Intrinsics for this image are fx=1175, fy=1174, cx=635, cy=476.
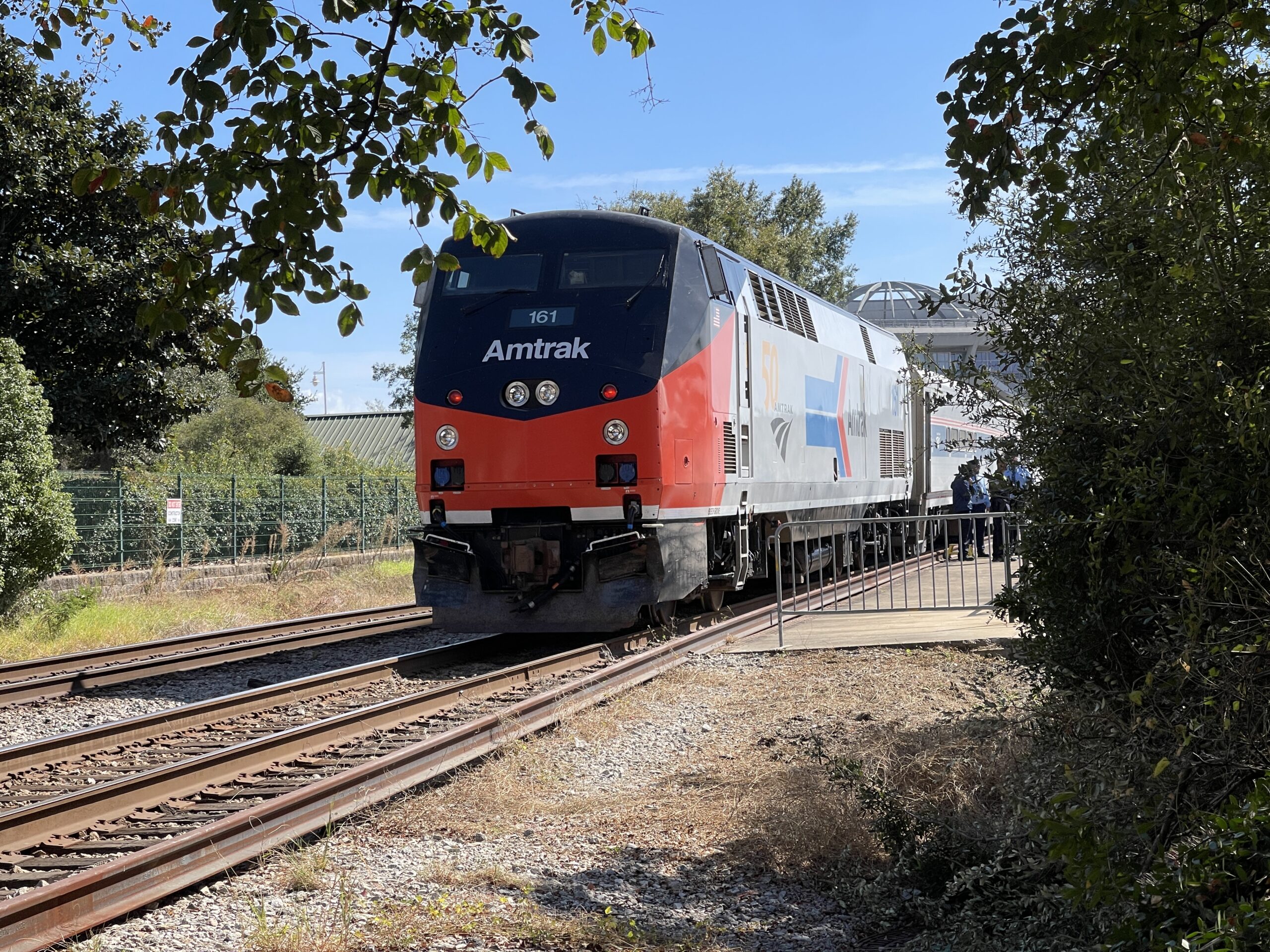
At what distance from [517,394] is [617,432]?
105 centimetres

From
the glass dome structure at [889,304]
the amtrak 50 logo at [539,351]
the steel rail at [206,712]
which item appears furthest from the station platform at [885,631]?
the glass dome structure at [889,304]

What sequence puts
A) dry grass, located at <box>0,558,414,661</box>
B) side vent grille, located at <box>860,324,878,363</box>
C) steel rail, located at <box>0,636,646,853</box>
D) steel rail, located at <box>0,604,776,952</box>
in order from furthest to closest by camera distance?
side vent grille, located at <box>860,324,878,363</box>
dry grass, located at <box>0,558,414,661</box>
steel rail, located at <box>0,636,646,853</box>
steel rail, located at <box>0,604,776,952</box>

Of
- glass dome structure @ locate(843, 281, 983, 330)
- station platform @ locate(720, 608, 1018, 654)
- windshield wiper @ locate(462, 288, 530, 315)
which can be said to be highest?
glass dome structure @ locate(843, 281, 983, 330)

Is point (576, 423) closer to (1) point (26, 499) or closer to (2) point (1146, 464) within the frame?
(2) point (1146, 464)

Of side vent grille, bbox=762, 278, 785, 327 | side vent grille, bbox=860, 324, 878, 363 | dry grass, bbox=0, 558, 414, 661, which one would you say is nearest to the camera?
side vent grille, bbox=762, 278, 785, 327

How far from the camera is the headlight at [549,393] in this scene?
10.8 meters

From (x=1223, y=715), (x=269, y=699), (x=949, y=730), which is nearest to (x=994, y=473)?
(x=1223, y=715)

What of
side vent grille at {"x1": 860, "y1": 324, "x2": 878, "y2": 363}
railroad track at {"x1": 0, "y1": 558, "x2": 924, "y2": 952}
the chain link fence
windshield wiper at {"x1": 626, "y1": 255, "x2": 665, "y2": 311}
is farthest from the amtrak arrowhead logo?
the chain link fence

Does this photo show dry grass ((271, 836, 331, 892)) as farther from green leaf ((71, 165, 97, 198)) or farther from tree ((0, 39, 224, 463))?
tree ((0, 39, 224, 463))

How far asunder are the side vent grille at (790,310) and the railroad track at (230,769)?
4.99 meters

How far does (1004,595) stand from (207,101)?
12.2 ft

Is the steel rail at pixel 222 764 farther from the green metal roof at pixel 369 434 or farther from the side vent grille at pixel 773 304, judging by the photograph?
the green metal roof at pixel 369 434

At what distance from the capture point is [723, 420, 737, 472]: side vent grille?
11766 millimetres

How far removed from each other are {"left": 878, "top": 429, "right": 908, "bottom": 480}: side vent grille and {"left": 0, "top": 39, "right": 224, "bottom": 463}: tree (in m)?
11.3
